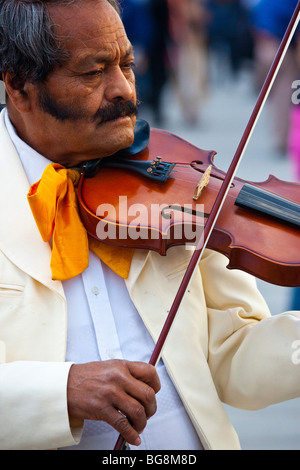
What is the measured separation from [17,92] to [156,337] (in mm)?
645

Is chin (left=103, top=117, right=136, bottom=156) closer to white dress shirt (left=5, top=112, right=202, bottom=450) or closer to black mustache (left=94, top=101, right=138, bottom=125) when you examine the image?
black mustache (left=94, top=101, right=138, bottom=125)

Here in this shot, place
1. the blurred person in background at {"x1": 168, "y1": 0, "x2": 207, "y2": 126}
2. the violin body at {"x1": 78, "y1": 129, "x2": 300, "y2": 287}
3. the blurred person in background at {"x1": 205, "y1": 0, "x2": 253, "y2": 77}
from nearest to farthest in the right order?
the violin body at {"x1": 78, "y1": 129, "x2": 300, "y2": 287} → the blurred person in background at {"x1": 168, "y1": 0, "x2": 207, "y2": 126} → the blurred person in background at {"x1": 205, "y1": 0, "x2": 253, "y2": 77}

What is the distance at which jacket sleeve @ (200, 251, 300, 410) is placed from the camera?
1.79 meters

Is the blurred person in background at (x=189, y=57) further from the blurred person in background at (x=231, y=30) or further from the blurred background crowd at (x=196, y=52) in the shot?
the blurred person in background at (x=231, y=30)

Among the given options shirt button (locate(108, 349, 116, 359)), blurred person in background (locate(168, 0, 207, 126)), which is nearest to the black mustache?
shirt button (locate(108, 349, 116, 359))

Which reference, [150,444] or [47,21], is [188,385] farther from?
[47,21]

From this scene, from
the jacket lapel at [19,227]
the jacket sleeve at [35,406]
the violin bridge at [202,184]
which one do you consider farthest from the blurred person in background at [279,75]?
the jacket sleeve at [35,406]

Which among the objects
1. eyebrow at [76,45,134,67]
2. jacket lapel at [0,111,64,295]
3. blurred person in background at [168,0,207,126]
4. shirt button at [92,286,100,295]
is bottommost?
blurred person in background at [168,0,207,126]

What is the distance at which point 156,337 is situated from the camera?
1.80 m

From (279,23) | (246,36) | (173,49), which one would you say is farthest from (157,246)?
(246,36)

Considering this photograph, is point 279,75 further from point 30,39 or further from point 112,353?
point 112,353

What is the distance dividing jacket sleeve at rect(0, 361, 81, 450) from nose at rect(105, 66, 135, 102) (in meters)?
0.60

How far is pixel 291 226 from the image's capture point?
5.81 feet

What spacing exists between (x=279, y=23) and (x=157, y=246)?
138 inches
